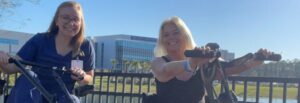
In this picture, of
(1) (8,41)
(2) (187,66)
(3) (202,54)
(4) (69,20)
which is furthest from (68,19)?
(1) (8,41)

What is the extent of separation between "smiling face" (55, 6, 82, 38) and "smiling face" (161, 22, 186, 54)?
2.08 feet

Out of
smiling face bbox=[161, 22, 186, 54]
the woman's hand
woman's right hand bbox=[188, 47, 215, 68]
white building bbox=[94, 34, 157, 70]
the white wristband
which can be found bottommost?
white building bbox=[94, 34, 157, 70]

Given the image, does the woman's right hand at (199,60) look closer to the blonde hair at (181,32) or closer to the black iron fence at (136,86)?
the blonde hair at (181,32)

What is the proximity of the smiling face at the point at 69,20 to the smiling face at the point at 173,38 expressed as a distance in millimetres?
635

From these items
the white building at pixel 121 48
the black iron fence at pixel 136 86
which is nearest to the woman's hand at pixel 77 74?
the black iron fence at pixel 136 86

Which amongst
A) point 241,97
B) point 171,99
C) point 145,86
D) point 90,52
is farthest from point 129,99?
point 171,99

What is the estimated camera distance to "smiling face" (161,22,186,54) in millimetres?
3007

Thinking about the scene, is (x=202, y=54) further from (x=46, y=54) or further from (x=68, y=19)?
(x=46, y=54)

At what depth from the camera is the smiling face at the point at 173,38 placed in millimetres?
3007

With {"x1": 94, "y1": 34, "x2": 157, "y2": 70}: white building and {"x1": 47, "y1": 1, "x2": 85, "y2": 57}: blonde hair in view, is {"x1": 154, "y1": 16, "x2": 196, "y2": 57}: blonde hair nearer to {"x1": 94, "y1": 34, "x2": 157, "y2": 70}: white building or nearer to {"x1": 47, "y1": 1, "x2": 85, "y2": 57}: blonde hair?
{"x1": 47, "y1": 1, "x2": 85, "y2": 57}: blonde hair

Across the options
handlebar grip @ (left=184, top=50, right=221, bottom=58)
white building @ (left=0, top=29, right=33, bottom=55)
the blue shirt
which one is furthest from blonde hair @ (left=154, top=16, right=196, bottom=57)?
white building @ (left=0, top=29, right=33, bottom=55)

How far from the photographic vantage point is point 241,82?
542cm

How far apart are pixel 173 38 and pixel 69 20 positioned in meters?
0.76

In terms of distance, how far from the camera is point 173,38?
3035 mm
